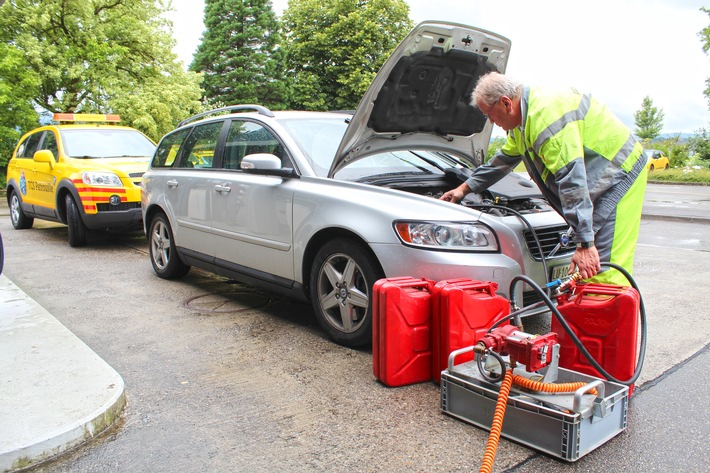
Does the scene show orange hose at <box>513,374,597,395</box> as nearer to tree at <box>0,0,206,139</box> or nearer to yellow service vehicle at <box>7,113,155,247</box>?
yellow service vehicle at <box>7,113,155,247</box>

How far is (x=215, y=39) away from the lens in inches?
2056

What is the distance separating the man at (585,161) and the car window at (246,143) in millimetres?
1991

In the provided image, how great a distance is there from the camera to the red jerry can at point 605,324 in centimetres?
314

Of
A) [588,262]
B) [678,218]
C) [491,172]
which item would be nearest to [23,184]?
[491,172]

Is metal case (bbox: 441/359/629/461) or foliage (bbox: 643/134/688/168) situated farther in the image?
foliage (bbox: 643/134/688/168)

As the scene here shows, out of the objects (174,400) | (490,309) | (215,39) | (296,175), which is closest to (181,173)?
(296,175)

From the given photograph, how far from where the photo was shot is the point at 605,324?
3.22 m

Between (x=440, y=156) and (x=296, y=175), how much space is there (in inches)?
58.1

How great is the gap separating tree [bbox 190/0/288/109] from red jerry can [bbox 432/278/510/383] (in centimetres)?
4891

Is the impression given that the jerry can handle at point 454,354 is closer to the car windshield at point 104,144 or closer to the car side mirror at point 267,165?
the car side mirror at point 267,165

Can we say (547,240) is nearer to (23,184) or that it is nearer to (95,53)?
(23,184)

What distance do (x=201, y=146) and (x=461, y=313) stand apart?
3.62 meters

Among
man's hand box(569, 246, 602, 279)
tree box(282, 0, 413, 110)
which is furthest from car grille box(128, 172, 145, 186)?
tree box(282, 0, 413, 110)

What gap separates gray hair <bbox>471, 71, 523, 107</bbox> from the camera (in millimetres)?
3451
